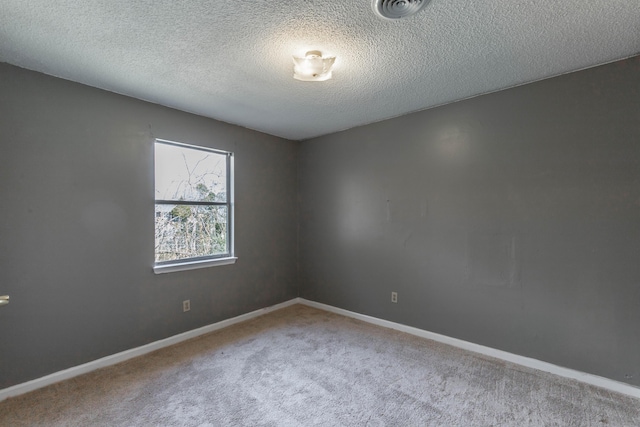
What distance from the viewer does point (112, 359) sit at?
2486 mm

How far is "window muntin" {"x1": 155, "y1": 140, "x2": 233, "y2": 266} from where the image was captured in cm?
291

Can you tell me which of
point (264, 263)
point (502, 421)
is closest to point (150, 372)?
point (264, 263)

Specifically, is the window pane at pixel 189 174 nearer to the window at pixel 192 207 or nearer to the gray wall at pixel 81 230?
the window at pixel 192 207

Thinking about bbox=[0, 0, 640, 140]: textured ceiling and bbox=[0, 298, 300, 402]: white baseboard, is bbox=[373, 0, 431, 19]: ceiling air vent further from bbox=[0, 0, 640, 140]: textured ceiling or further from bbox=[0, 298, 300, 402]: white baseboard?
bbox=[0, 298, 300, 402]: white baseboard

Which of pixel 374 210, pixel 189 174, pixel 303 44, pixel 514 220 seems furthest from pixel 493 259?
pixel 189 174

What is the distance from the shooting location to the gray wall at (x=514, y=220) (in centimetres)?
209

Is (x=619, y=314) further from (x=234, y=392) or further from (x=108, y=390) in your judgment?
(x=108, y=390)

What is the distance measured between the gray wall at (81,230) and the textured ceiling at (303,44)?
10.6 inches

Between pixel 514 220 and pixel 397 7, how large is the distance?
6.51ft

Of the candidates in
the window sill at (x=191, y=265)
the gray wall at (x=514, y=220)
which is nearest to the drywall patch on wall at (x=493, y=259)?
the gray wall at (x=514, y=220)

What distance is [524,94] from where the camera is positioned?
2441 millimetres

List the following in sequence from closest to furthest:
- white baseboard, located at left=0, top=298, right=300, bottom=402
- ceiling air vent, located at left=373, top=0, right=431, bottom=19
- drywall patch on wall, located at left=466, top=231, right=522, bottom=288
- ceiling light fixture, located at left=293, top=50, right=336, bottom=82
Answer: ceiling air vent, located at left=373, top=0, right=431, bottom=19
ceiling light fixture, located at left=293, top=50, right=336, bottom=82
white baseboard, located at left=0, top=298, right=300, bottom=402
drywall patch on wall, located at left=466, top=231, right=522, bottom=288

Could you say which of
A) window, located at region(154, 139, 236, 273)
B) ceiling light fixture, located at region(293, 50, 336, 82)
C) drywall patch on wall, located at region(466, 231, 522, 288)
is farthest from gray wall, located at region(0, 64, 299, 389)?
drywall patch on wall, located at region(466, 231, 522, 288)

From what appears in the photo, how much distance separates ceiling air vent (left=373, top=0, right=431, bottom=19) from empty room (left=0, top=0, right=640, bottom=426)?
14 millimetres
